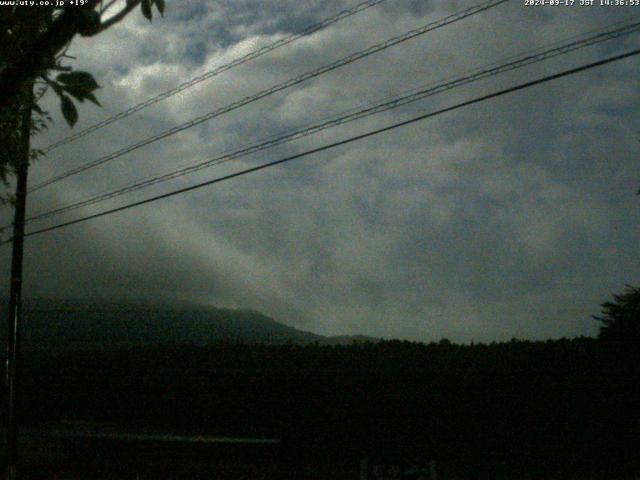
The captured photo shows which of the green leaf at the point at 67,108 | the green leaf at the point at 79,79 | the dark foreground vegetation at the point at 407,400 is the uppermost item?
the green leaf at the point at 79,79

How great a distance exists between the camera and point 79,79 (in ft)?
13.6

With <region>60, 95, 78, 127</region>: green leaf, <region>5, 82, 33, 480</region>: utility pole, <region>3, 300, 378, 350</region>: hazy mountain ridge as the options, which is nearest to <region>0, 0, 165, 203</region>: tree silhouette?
<region>60, 95, 78, 127</region>: green leaf

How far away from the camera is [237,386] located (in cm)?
3116

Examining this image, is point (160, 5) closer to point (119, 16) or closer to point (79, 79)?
point (119, 16)

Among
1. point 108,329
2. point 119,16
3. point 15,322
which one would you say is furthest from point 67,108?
point 108,329

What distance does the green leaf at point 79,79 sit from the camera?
4.12 m

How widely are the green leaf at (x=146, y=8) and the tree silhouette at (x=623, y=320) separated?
20750 millimetres

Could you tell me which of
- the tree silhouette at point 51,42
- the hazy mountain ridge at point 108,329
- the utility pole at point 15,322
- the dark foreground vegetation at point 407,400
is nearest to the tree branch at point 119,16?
the tree silhouette at point 51,42

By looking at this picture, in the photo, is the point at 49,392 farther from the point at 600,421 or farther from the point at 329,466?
the point at 600,421

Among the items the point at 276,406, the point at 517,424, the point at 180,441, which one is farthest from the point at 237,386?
the point at 517,424

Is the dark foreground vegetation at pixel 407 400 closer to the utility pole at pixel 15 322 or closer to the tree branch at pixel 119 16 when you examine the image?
the utility pole at pixel 15 322

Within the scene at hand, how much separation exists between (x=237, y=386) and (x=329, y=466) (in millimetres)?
9490

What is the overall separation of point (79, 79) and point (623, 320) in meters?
22.2

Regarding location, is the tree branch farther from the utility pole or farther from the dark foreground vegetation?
the dark foreground vegetation
